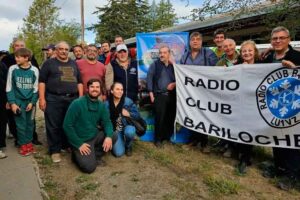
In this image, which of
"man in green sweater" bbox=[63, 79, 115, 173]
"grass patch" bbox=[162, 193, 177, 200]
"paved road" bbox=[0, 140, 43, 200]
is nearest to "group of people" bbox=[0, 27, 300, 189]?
"man in green sweater" bbox=[63, 79, 115, 173]

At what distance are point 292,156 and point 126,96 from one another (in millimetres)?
2812

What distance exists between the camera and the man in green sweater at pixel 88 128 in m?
4.78

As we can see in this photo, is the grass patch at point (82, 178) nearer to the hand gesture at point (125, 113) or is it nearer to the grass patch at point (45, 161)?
the grass patch at point (45, 161)

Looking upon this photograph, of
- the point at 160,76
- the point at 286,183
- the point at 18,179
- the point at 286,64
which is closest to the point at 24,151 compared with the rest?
the point at 18,179

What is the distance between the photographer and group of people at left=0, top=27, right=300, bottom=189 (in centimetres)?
476

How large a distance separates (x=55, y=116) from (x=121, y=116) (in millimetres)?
1025

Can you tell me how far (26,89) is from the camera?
212 inches

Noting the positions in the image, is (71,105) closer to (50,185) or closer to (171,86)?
(50,185)

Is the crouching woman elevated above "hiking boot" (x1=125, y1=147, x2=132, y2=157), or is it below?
above

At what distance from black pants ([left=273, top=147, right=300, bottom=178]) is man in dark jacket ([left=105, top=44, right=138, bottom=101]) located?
2.60m

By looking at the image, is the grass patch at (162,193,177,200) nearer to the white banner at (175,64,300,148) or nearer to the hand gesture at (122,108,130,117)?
the white banner at (175,64,300,148)

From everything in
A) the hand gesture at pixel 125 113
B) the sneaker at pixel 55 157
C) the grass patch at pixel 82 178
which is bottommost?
the grass patch at pixel 82 178

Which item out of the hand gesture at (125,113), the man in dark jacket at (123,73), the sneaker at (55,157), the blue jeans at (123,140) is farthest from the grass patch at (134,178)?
the man in dark jacket at (123,73)

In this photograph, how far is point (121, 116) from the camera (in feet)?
18.0
